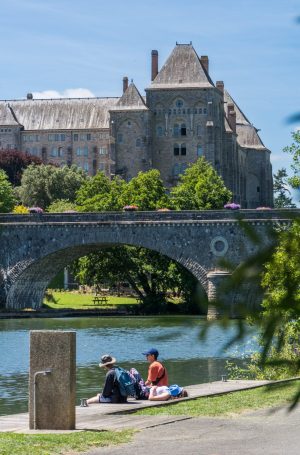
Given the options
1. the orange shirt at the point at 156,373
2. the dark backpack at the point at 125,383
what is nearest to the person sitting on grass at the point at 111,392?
the dark backpack at the point at 125,383

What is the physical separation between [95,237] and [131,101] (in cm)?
7073

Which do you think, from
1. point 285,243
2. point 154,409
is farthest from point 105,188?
point 285,243

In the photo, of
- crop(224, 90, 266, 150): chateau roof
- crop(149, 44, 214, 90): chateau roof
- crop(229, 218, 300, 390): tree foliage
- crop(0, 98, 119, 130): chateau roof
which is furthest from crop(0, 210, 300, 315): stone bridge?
crop(0, 98, 119, 130): chateau roof

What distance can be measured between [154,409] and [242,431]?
348 centimetres

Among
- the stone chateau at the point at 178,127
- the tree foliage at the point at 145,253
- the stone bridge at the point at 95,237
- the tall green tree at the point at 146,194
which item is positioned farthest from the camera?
the stone chateau at the point at 178,127

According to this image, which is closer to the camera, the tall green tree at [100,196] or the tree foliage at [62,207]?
the tall green tree at [100,196]

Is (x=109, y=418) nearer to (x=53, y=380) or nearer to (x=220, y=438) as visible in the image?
(x=53, y=380)

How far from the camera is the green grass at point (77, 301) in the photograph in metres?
90.4

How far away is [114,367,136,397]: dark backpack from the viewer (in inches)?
805

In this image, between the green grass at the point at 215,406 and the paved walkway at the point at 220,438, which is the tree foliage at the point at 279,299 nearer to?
the paved walkway at the point at 220,438

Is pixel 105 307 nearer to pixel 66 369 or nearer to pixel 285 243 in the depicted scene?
pixel 66 369

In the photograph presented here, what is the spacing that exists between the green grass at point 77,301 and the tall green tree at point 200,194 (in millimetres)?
10083

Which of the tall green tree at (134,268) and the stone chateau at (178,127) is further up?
Answer: the stone chateau at (178,127)

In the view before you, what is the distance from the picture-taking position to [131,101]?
6004 inches
